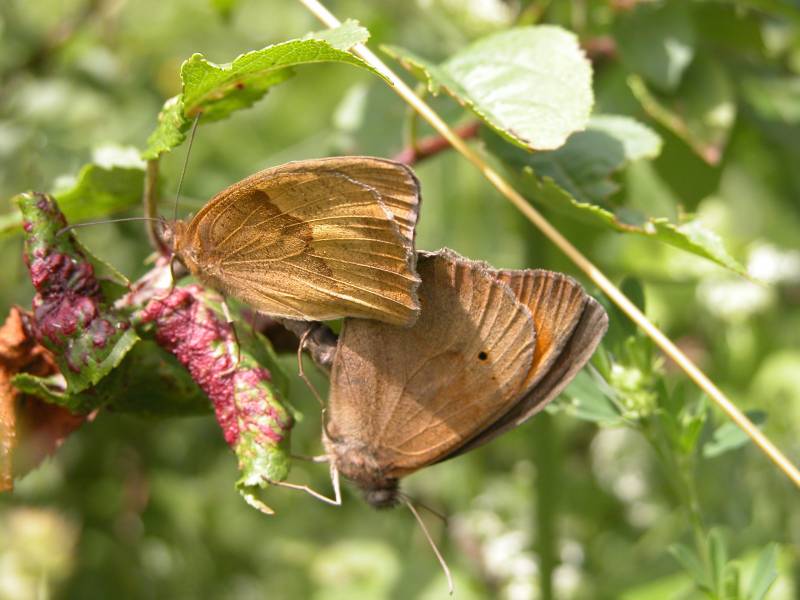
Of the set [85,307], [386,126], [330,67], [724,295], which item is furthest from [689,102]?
[330,67]

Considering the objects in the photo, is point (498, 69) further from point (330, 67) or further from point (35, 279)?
point (330, 67)

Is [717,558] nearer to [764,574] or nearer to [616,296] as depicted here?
[764,574]

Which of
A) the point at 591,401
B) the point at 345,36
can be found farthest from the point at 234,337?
the point at 591,401

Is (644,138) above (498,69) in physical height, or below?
below

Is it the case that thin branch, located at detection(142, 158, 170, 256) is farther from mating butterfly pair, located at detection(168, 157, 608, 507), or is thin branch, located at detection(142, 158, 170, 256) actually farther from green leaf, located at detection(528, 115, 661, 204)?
green leaf, located at detection(528, 115, 661, 204)

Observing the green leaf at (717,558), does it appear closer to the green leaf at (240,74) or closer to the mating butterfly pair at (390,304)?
the mating butterfly pair at (390,304)

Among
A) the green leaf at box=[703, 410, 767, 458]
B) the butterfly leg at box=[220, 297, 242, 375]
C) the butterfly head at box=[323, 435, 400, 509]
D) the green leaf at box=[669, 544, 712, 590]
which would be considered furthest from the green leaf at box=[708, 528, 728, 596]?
the butterfly leg at box=[220, 297, 242, 375]

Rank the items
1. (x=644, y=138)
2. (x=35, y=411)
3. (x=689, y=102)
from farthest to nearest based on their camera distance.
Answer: (x=689, y=102), (x=644, y=138), (x=35, y=411)

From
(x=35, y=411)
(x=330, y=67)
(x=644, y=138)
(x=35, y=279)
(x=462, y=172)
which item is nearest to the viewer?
(x=35, y=279)
